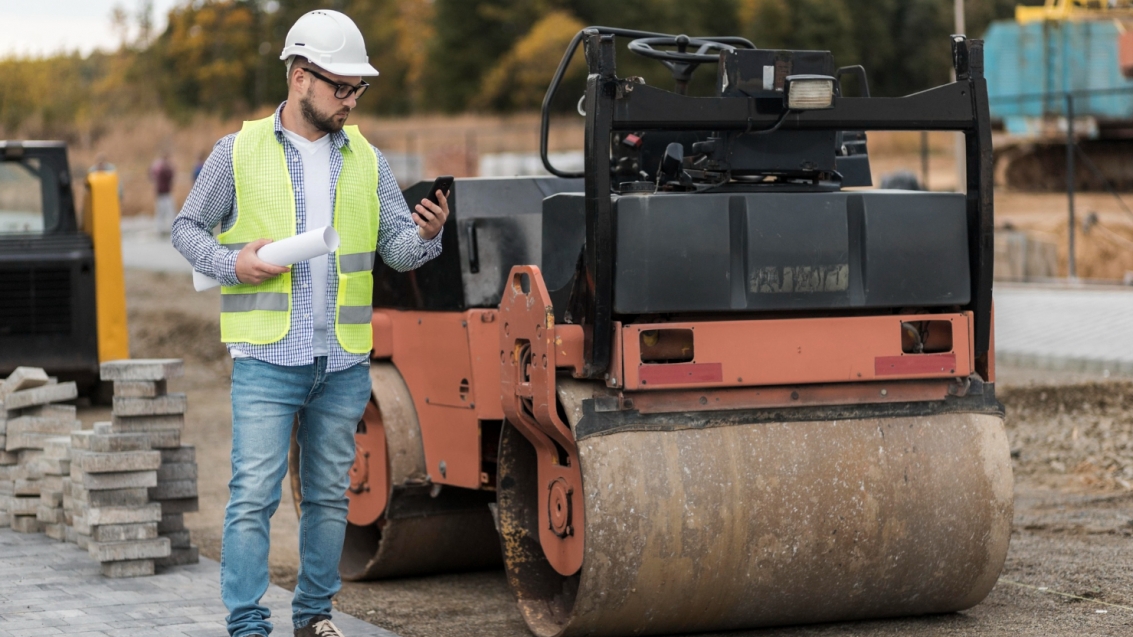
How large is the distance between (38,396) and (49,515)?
0.75m

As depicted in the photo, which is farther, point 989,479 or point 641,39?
point 641,39

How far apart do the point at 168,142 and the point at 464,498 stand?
44668 mm

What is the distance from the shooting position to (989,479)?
193 inches

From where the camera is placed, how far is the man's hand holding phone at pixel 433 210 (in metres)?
4.53

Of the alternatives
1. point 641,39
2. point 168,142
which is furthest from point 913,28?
point 641,39

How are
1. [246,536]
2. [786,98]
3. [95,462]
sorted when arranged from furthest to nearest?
[95,462] → [786,98] → [246,536]

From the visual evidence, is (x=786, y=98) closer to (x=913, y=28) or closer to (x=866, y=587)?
(x=866, y=587)

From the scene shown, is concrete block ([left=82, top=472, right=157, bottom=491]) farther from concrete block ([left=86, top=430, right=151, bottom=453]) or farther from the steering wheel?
the steering wheel

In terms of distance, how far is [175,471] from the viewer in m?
6.21

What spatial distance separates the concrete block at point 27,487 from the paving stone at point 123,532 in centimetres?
92

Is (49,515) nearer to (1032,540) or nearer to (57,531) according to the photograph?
(57,531)

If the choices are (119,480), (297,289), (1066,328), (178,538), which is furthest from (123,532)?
(1066,328)

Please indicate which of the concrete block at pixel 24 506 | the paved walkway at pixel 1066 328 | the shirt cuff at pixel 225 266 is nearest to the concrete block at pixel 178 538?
the concrete block at pixel 24 506

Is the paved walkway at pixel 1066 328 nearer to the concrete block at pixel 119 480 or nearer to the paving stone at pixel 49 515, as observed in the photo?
the concrete block at pixel 119 480
